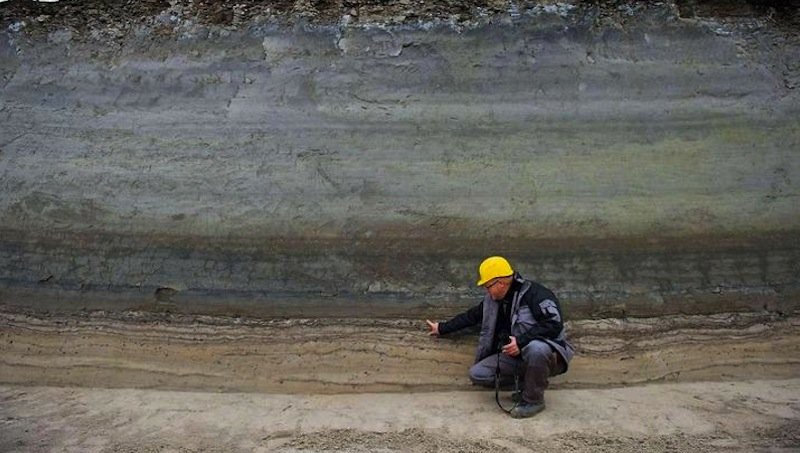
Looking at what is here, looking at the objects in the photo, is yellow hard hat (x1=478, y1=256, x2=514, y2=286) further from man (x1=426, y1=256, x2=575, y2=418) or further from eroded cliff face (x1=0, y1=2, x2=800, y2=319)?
eroded cliff face (x1=0, y1=2, x2=800, y2=319)

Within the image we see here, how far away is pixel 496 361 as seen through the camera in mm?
3951

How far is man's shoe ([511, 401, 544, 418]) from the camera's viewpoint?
3715 millimetres

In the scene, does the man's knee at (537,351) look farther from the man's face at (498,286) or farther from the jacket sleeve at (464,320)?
the jacket sleeve at (464,320)

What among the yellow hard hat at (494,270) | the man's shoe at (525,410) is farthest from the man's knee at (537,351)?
the yellow hard hat at (494,270)

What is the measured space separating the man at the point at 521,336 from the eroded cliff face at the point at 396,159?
0.54 m

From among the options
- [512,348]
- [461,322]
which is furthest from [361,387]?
[512,348]

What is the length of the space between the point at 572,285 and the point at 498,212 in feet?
1.88

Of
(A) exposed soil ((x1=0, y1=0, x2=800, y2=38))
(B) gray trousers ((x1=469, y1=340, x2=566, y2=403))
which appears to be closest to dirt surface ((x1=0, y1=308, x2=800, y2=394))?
Result: (B) gray trousers ((x1=469, y1=340, x2=566, y2=403))

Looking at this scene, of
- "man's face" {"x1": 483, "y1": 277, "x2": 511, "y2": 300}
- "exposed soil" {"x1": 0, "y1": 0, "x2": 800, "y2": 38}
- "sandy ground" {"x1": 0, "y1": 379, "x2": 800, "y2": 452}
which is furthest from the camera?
"exposed soil" {"x1": 0, "y1": 0, "x2": 800, "y2": 38}

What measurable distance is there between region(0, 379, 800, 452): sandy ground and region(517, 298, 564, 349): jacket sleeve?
14.0 inches

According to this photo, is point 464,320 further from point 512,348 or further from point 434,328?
point 512,348

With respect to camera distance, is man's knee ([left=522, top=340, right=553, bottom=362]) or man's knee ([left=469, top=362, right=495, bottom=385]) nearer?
man's knee ([left=522, top=340, right=553, bottom=362])

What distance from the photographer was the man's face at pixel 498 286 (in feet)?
12.4

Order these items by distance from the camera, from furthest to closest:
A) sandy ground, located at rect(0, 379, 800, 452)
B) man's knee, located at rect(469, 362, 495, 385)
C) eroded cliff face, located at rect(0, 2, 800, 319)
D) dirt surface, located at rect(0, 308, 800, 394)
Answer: eroded cliff face, located at rect(0, 2, 800, 319) → dirt surface, located at rect(0, 308, 800, 394) → man's knee, located at rect(469, 362, 495, 385) → sandy ground, located at rect(0, 379, 800, 452)
